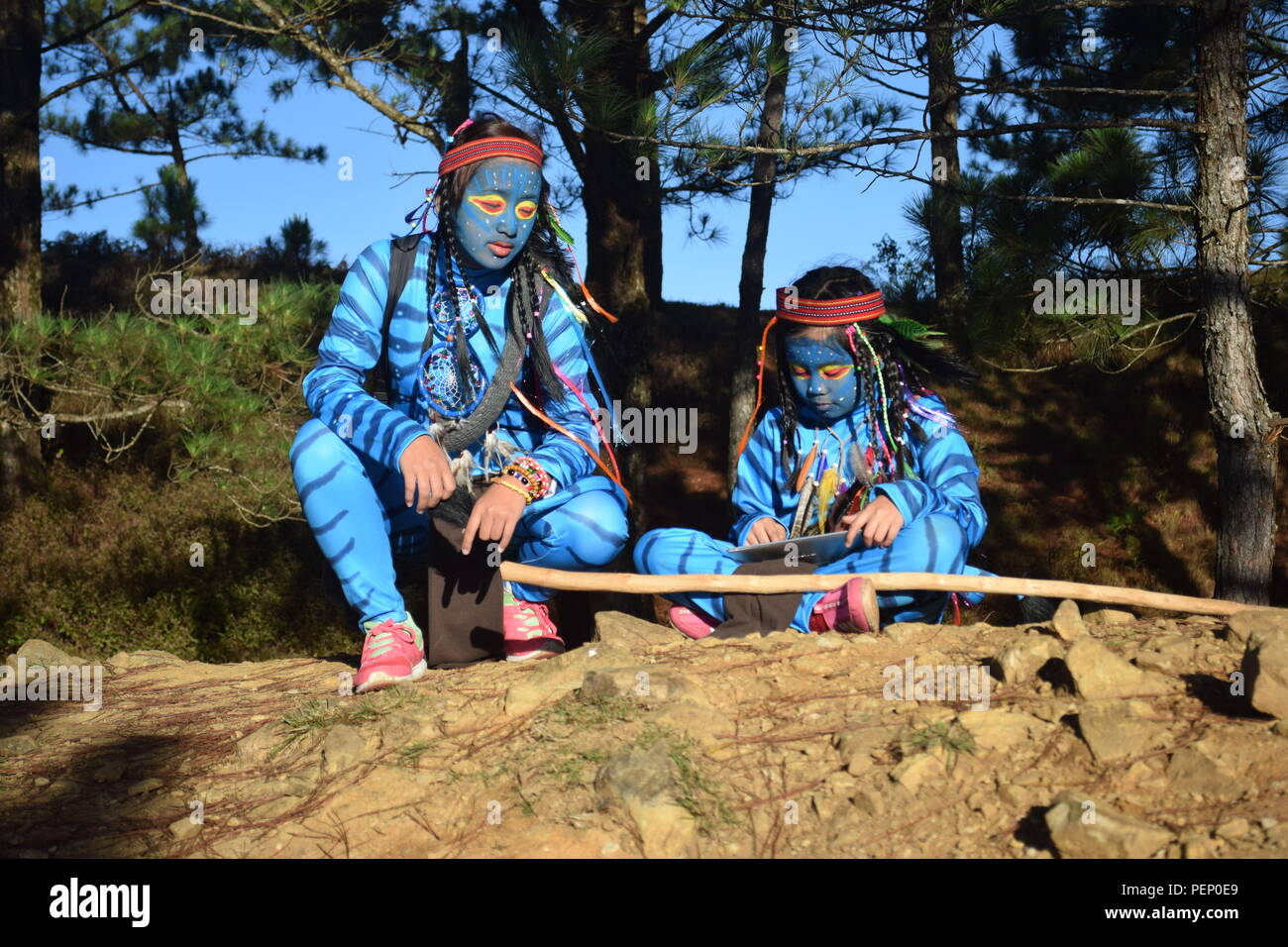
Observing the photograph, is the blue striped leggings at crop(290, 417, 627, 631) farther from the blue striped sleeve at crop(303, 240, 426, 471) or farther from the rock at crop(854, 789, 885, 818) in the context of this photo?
the rock at crop(854, 789, 885, 818)

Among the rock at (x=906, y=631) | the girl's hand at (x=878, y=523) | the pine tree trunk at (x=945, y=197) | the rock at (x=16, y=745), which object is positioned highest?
the pine tree trunk at (x=945, y=197)

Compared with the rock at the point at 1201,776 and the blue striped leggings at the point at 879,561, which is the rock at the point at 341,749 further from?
the rock at the point at 1201,776

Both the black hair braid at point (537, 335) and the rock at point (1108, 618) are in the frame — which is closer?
the rock at point (1108, 618)

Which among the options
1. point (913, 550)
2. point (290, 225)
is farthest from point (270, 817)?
point (290, 225)

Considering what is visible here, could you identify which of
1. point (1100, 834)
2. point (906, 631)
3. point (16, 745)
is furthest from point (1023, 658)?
point (16, 745)

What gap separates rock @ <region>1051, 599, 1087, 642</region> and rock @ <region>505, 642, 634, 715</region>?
47.8 inches

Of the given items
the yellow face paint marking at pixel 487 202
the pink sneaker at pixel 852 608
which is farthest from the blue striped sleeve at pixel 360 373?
the pink sneaker at pixel 852 608

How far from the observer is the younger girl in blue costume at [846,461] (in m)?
3.67

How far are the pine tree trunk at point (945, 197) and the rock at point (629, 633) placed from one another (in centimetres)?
242
